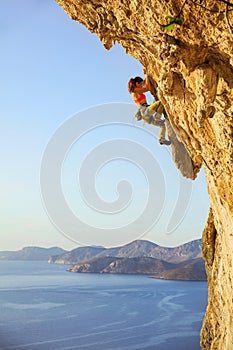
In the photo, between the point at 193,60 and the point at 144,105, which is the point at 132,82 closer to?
the point at 144,105

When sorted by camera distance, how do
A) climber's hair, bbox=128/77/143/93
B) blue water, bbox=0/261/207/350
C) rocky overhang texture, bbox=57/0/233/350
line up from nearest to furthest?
rocky overhang texture, bbox=57/0/233/350
climber's hair, bbox=128/77/143/93
blue water, bbox=0/261/207/350

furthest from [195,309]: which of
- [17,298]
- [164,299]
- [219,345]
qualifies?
[219,345]

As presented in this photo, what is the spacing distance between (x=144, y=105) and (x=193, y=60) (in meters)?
2.54

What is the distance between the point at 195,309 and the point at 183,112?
48.3m

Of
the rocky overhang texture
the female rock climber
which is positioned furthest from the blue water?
the rocky overhang texture

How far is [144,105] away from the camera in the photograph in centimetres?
576

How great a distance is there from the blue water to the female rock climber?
32645mm

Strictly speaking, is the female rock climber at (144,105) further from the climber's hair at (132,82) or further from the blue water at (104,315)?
the blue water at (104,315)

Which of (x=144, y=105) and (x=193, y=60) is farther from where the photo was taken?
(x=144, y=105)

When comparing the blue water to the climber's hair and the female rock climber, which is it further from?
the climber's hair

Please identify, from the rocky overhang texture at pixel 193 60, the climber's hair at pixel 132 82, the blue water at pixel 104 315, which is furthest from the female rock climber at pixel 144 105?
the blue water at pixel 104 315

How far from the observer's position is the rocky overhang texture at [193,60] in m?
3.13

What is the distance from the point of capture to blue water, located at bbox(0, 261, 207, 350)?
3716 cm

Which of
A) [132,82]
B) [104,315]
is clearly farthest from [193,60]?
[104,315]
